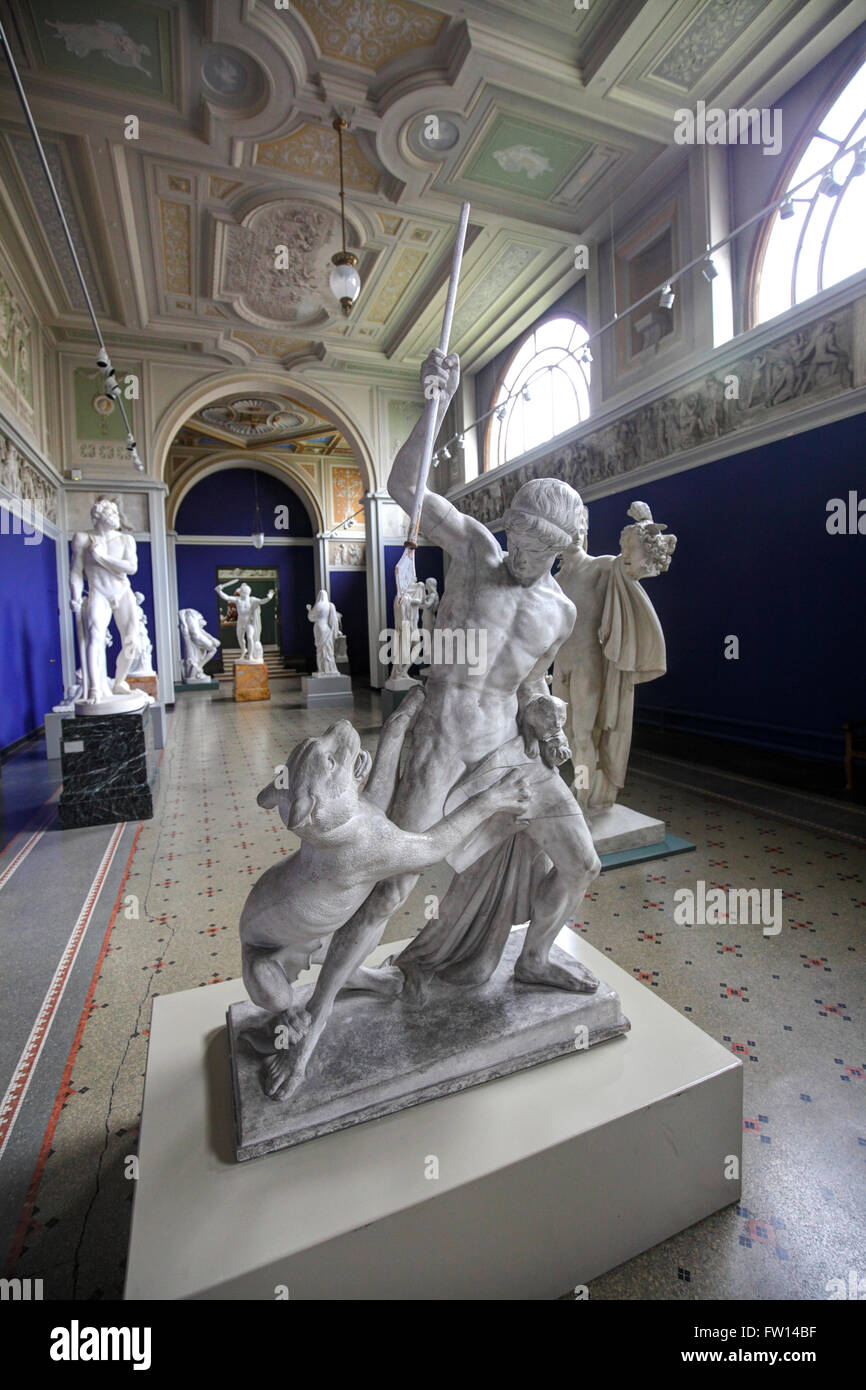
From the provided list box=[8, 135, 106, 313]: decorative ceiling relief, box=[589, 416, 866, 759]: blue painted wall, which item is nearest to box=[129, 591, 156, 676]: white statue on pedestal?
box=[8, 135, 106, 313]: decorative ceiling relief

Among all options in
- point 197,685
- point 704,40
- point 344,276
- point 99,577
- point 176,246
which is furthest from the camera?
point 197,685

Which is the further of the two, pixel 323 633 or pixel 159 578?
pixel 323 633

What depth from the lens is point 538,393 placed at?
11.8m

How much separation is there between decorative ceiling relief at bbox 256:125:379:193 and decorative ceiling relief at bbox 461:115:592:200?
1.35 m

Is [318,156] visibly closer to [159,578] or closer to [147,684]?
[147,684]

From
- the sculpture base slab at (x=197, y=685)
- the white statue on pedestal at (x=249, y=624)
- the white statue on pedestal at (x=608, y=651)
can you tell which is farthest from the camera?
the sculpture base slab at (x=197, y=685)

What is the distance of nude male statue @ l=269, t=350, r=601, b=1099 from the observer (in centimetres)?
181

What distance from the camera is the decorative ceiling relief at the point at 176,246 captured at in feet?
29.5

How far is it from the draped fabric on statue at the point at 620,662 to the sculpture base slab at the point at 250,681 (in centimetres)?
1108

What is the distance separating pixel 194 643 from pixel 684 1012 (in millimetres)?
17122

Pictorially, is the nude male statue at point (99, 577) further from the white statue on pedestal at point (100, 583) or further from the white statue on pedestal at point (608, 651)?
the white statue on pedestal at point (608, 651)

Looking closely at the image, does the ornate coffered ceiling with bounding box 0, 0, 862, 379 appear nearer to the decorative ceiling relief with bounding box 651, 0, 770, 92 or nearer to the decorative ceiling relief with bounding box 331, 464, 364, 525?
the decorative ceiling relief with bounding box 651, 0, 770, 92

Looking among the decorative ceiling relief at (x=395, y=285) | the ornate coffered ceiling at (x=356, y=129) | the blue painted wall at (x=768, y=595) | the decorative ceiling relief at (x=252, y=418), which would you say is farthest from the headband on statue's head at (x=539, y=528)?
the decorative ceiling relief at (x=252, y=418)

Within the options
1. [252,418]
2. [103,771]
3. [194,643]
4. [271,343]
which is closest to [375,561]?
[271,343]
